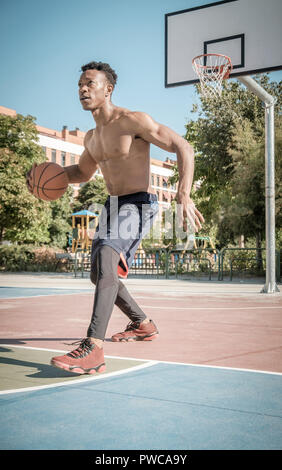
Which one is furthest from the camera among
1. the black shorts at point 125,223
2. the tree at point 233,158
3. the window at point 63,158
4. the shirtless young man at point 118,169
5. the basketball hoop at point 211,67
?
the window at point 63,158

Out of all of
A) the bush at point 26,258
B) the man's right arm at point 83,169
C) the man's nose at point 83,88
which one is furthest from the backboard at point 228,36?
the bush at point 26,258

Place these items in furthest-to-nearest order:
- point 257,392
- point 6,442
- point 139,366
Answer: point 139,366, point 257,392, point 6,442

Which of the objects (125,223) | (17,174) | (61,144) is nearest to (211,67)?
(125,223)

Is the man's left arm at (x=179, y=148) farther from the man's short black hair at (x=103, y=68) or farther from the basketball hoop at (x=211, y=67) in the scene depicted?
the basketball hoop at (x=211, y=67)

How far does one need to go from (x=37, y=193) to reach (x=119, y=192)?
1.06 m

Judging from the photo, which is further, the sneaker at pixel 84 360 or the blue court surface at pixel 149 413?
the sneaker at pixel 84 360

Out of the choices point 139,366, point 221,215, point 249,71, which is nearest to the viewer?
point 139,366

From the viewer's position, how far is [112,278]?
4.18m

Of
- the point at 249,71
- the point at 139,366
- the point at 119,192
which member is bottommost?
the point at 139,366

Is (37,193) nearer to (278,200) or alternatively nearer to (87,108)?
(87,108)

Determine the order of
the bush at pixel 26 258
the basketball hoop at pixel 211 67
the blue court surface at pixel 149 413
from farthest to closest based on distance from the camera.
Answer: the bush at pixel 26 258 → the basketball hoop at pixel 211 67 → the blue court surface at pixel 149 413

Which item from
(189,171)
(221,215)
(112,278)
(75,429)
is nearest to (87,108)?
(189,171)

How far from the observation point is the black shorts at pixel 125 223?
4.30 m

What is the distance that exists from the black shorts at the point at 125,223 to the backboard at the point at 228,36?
25.4 feet
